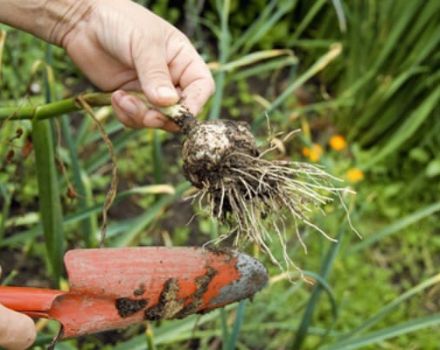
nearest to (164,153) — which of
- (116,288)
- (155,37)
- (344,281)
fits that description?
(344,281)

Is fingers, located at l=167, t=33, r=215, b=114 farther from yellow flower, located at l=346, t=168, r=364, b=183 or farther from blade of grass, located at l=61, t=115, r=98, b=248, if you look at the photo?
yellow flower, located at l=346, t=168, r=364, b=183

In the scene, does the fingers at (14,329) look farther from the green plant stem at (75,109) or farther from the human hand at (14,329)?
the green plant stem at (75,109)

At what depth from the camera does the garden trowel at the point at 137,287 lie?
964mm

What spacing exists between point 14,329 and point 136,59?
44 centimetres

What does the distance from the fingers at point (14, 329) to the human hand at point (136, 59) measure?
0.35 m

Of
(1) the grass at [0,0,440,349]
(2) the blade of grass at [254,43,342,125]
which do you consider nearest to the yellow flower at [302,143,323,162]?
(1) the grass at [0,0,440,349]

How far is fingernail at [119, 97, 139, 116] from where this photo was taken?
1.12 metres

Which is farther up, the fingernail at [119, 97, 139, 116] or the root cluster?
the fingernail at [119, 97, 139, 116]

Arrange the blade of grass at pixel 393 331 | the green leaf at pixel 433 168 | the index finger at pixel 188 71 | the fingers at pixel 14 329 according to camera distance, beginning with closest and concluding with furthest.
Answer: the fingers at pixel 14 329 → the index finger at pixel 188 71 → the blade of grass at pixel 393 331 → the green leaf at pixel 433 168

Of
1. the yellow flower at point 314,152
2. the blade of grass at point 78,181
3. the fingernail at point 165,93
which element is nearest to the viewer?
the fingernail at point 165,93

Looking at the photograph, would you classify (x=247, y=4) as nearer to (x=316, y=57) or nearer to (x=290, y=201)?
(x=316, y=57)

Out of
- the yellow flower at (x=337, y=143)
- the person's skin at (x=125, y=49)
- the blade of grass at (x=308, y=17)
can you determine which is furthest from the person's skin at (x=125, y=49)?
the yellow flower at (x=337, y=143)

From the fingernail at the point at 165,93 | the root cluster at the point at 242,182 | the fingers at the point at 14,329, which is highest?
the fingernail at the point at 165,93

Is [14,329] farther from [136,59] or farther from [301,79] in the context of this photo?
[301,79]
